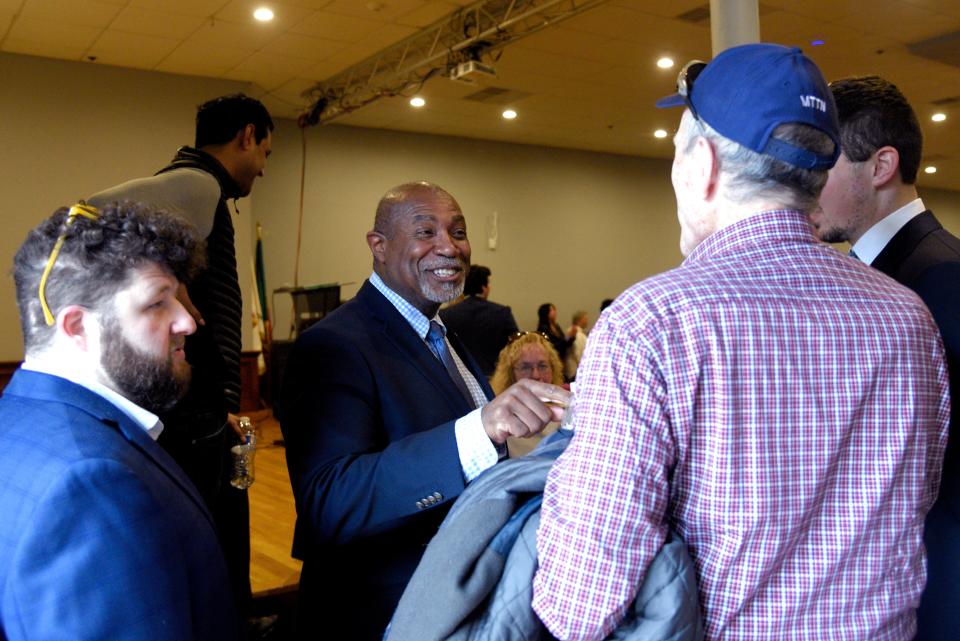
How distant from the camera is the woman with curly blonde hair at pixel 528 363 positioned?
409cm

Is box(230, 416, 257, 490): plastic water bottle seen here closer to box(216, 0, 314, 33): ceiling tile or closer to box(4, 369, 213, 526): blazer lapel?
box(4, 369, 213, 526): blazer lapel

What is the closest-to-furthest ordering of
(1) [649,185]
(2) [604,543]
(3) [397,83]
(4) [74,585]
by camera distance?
(2) [604,543] → (4) [74,585] → (3) [397,83] → (1) [649,185]

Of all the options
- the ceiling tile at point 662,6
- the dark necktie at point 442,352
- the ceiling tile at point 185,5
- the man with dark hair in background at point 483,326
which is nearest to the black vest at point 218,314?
the dark necktie at point 442,352

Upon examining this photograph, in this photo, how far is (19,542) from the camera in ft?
3.67

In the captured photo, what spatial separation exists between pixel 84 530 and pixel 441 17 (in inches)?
301

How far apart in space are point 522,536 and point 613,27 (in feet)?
26.1

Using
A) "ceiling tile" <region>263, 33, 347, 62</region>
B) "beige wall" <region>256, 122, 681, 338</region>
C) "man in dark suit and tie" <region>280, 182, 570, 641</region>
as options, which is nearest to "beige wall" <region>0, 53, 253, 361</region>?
"ceiling tile" <region>263, 33, 347, 62</region>

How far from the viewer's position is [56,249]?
1334 mm

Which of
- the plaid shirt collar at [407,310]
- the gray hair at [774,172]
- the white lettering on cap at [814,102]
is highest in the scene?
the white lettering on cap at [814,102]

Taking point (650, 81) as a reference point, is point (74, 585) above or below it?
below

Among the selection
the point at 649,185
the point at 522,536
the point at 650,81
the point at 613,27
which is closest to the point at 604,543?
the point at 522,536

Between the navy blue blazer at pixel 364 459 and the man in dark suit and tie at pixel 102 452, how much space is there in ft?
1.19

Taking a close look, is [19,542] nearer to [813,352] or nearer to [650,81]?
[813,352]

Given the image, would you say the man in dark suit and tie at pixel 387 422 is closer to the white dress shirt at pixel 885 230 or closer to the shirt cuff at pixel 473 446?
the shirt cuff at pixel 473 446
